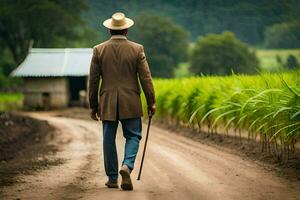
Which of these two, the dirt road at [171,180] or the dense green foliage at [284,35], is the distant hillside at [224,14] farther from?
the dirt road at [171,180]

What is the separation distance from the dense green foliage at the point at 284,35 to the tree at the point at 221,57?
13.7m

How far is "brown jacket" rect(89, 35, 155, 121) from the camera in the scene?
716 cm

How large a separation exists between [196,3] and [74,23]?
53.1m

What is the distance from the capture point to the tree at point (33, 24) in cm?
6631

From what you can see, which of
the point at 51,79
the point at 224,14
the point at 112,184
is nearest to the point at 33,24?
the point at 51,79

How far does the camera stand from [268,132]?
395 inches

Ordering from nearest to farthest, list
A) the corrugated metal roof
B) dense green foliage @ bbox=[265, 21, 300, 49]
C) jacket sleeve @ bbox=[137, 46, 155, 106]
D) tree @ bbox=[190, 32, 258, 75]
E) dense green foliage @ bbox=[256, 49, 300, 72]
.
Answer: jacket sleeve @ bbox=[137, 46, 155, 106] → the corrugated metal roof → tree @ bbox=[190, 32, 258, 75] → dense green foliage @ bbox=[256, 49, 300, 72] → dense green foliage @ bbox=[265, 21, 300, 49]

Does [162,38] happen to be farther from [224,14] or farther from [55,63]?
[55,63]

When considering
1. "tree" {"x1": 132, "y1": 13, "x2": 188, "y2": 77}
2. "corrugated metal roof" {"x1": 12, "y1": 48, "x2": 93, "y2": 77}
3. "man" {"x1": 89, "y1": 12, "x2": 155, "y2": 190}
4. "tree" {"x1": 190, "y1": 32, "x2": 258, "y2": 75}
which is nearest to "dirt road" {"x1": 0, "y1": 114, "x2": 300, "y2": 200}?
"man" {"x1": 89, "y1": 12, "x2": 155, "y2": 190}

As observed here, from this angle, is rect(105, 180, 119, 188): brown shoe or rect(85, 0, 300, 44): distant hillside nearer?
rect(105, 180, 119, 188): brown shoe

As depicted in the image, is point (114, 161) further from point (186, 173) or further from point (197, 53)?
point (197, 53)

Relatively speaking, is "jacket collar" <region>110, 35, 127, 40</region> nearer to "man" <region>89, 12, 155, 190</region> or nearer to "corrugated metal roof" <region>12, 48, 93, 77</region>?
"man" <region>89, 12, 155, 190</region>

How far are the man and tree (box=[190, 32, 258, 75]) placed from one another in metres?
63.2

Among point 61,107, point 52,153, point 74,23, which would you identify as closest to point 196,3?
point 74,23
